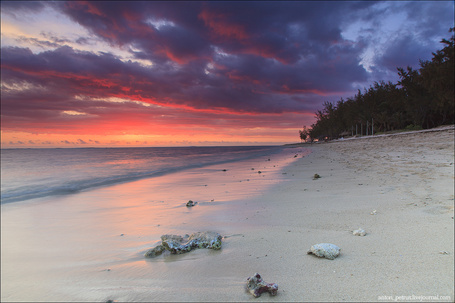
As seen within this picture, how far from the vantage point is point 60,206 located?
654 centimetres

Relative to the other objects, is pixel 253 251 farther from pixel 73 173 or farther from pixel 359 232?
pixel 73 173

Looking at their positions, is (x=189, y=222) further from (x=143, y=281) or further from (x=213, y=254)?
(x=143, y=281)

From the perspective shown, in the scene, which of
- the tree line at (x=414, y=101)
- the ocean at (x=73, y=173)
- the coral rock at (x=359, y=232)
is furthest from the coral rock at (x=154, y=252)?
the tree line at (x=414, y=101)

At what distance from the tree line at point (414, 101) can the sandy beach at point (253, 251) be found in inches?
1351

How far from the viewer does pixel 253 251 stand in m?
2.78

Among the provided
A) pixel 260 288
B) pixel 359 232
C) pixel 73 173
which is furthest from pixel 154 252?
pixel 73 173

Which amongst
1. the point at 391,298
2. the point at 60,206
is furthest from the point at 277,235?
the point at 60,206

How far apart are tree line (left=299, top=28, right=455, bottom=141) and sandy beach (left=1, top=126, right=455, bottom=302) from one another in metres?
34.3

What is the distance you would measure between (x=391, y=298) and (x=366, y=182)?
17.1 ft

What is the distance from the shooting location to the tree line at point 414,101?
29500 millimetres

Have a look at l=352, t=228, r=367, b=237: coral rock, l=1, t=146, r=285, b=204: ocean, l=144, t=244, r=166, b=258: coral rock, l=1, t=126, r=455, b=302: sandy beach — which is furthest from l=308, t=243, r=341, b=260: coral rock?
l=1, t=146, r=285, b=204: ocean

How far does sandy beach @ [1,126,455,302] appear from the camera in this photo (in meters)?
2.01

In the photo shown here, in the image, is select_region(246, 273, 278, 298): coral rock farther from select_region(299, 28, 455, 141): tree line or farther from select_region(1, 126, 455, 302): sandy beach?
select_region(299, 28, 455, 141): tree line

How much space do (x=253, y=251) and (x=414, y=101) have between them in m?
47.5
